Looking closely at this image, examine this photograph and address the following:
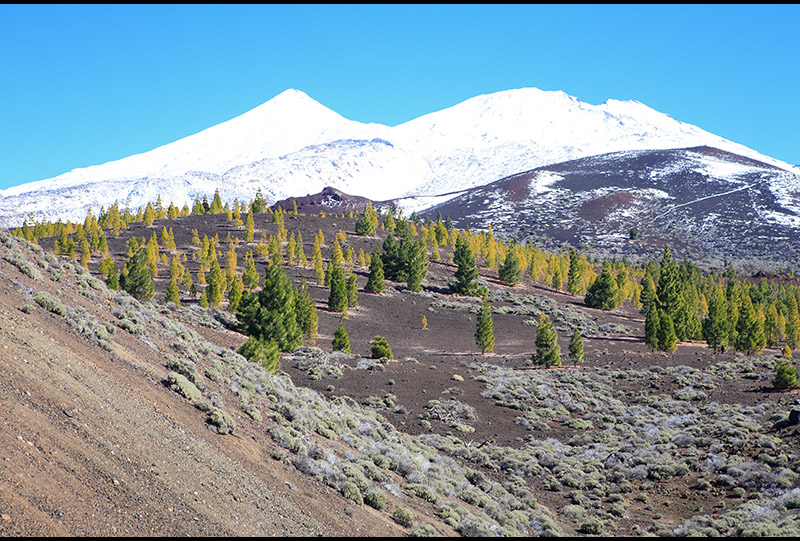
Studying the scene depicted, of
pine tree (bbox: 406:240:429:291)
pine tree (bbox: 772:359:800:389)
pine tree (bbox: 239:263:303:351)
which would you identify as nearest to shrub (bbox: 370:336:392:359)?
pine tree (bbox: 239:263:303:351)

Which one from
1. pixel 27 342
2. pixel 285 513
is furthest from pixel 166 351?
pixel 285 513

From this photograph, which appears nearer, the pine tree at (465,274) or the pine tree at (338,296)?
the pine tree at (338,296)

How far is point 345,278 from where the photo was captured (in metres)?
95.2

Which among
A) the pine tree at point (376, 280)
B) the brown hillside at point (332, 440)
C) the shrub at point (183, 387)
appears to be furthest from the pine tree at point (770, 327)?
the shrub at point (183, 387)

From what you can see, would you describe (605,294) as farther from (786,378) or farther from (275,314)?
(275,314)

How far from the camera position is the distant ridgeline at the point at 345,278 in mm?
55094

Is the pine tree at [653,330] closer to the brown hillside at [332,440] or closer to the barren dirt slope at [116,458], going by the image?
the brown hillside at [332,440]

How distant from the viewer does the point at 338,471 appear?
16156mm

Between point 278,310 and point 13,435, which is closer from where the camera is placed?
point 13,435

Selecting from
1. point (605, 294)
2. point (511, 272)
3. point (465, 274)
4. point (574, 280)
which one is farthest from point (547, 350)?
point (574, 280)

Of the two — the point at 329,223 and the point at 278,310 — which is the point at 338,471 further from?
the point at 329,223

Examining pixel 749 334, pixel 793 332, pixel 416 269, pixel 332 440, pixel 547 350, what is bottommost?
pixel 793 332

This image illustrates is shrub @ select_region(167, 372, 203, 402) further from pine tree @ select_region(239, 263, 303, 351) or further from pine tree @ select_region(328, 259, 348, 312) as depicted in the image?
pine tree @ select_region(328, 259, 348, 312)

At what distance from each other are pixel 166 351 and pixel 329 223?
116m
